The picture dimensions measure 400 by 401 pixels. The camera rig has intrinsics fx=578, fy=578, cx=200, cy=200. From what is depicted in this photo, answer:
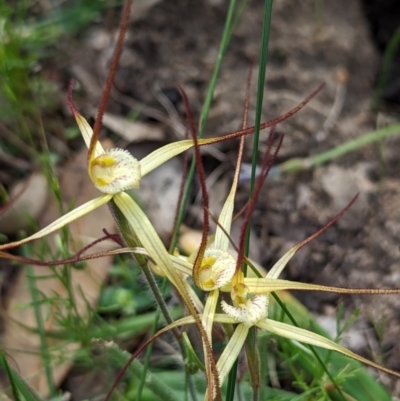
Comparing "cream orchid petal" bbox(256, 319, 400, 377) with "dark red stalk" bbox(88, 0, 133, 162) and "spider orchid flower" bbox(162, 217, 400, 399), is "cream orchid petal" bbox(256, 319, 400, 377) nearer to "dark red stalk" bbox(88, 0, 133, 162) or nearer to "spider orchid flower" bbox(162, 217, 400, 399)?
"spider orchid flower" bbox(162, 217, 400, 399)

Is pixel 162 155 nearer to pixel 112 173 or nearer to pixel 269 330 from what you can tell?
pixel 112 173

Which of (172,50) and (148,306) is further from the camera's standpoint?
(172,50)

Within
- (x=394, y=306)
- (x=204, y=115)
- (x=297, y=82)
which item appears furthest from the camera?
(x=297, y=82)

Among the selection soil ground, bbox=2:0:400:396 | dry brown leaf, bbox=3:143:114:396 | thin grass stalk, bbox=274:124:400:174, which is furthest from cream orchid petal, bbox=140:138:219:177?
thin grass stalk, bbox=274:124:400:174

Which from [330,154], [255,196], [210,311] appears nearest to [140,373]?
[210,311]

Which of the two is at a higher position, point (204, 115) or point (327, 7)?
point (327, 7)

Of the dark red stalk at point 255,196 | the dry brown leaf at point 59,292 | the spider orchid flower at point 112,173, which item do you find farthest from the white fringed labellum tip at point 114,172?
the dry brown leaf at point 59,292

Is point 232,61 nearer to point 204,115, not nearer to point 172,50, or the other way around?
point 172,50

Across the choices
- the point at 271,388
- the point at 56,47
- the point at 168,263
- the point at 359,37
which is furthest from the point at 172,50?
the point at 168,263
